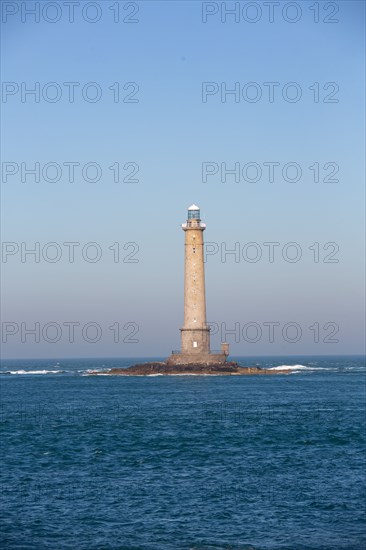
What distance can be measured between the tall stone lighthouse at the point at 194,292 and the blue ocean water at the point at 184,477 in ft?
113

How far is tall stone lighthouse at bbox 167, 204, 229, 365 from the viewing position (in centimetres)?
11031

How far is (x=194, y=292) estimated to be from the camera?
11012 centimetres

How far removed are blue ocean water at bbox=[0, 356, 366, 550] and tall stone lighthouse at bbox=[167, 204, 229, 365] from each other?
34414 millimetres

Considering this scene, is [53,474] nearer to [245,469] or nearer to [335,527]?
[245,469]

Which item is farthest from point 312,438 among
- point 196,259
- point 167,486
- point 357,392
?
point 196,259

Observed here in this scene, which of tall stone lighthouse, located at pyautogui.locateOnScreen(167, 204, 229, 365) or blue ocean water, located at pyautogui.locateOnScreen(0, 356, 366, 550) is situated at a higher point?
tall stone lighthouse, located at pyautogui.locateOnScreen(167, 204, 229, 365)

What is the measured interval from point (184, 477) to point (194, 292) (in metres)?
71.1

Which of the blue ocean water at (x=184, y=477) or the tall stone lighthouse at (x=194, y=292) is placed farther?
the tall stone lighthouse at (x=194, y=292)

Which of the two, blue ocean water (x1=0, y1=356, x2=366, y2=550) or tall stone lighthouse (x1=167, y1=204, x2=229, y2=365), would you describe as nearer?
blue ocean water (x1=0, y1=356, x2=366, y2=550)

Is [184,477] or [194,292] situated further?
[194,292]

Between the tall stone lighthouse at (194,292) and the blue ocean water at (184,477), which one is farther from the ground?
the tall stone lighthouse at (194,292)

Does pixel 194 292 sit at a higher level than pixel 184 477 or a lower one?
higher

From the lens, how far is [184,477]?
3928cm

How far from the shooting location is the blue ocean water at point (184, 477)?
97.5 feet
